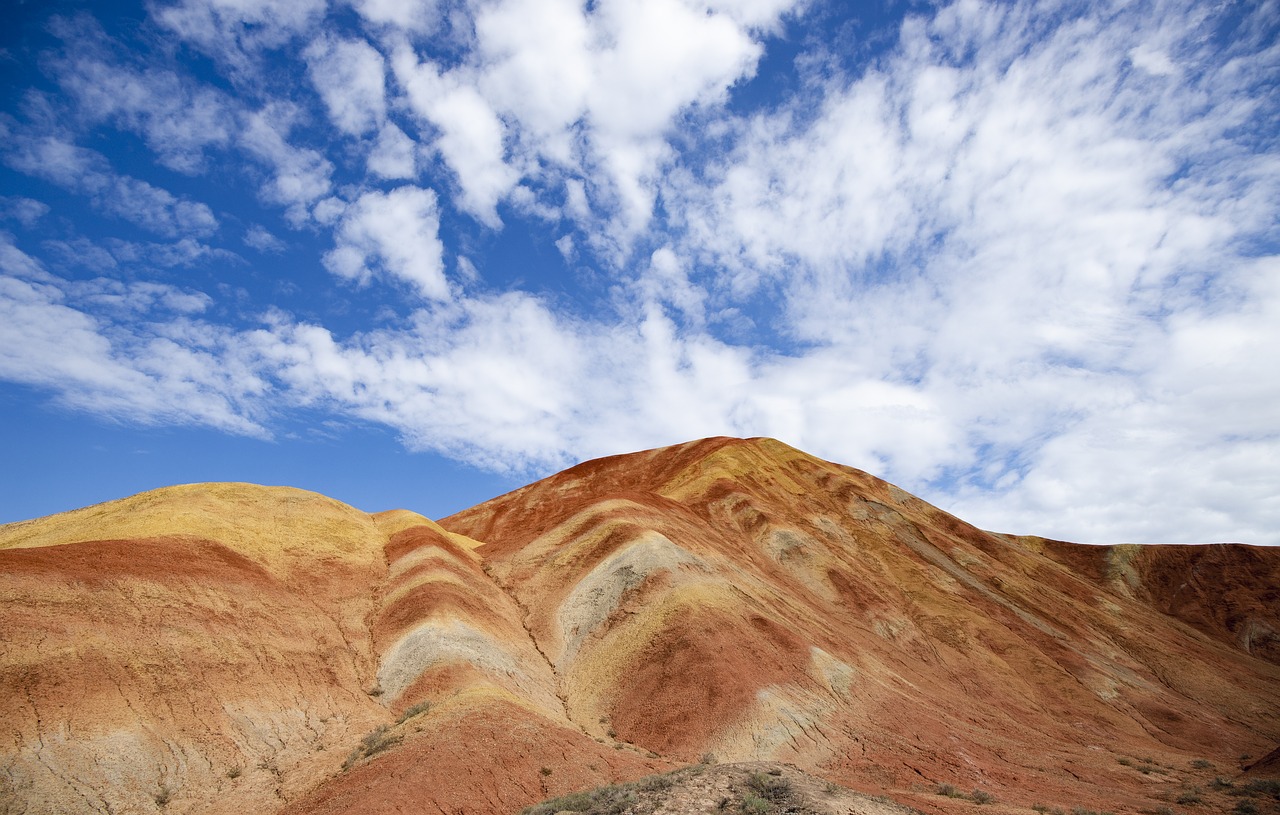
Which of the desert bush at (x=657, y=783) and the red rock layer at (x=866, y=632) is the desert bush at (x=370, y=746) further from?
the desert bush at (x=657, y=783)

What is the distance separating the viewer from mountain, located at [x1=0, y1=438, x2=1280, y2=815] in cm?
2248

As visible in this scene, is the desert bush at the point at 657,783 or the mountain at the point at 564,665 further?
the mountain at the point at 564,665

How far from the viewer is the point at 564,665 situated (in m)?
36.6

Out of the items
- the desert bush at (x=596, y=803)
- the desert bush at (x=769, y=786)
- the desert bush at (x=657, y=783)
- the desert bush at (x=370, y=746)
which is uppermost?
the desert bush at (x=370, y=746)

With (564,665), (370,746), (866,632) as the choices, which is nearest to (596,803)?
(370,746)

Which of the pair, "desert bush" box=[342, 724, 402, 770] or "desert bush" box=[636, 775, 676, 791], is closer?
"desert bush" box=[636, 775, 676, 791]

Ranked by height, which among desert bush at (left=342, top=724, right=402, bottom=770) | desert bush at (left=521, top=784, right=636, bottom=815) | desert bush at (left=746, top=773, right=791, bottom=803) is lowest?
desert bush at (left=521, top=784, right=636, bottom=815)

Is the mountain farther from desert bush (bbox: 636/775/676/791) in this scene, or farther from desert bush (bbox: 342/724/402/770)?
desert bush (bbox: 636/775/676/791)

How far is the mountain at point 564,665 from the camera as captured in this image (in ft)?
73.8

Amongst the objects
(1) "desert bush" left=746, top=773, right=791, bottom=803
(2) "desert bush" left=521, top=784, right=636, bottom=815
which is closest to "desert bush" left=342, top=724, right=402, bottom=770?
(2) "desert bush" left=521, top=784, right=636, bottom=815

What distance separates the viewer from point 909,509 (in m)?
73.4

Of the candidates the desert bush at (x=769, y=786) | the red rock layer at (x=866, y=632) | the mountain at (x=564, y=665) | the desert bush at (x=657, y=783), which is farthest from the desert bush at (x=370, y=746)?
the desert bush at (x=769, y=786)

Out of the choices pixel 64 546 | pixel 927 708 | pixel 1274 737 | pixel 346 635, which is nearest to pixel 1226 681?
pixel 1274 737

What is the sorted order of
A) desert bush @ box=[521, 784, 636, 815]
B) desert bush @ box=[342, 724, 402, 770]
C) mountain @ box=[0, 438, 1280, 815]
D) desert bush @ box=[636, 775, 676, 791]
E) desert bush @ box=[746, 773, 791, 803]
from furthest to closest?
desert bush @ box=[342, 724, 402, 770] < mountain @ box=[0, 438, 1280, 815] < desert bush @ box=[636, 775, 676, 791] < desert bush @ box=[521, 784, 636, 815] < desert bush @ box=[746, 773, 791, 803]
